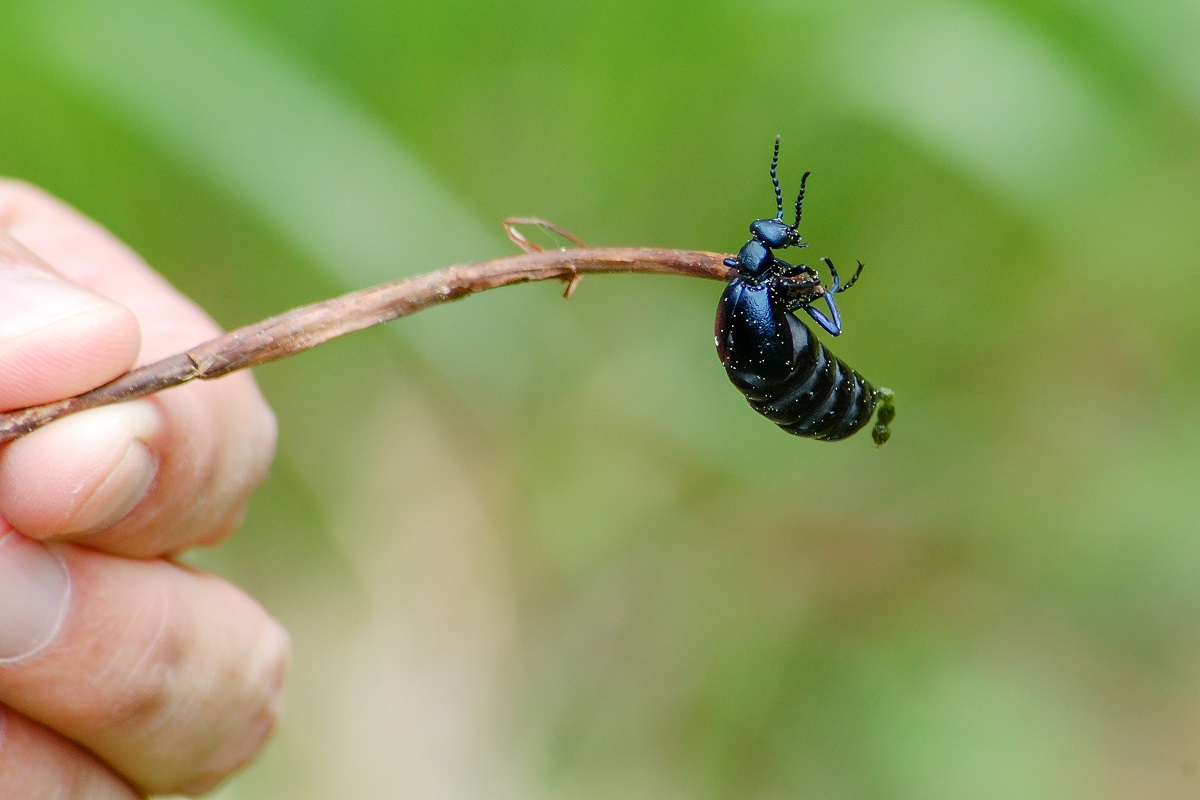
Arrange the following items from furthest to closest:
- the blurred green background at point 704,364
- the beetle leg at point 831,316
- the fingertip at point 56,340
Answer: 1. the blurred green background at point 704,364
2. the beetle leg at point 831,316
3. the fingertip at point 56,340

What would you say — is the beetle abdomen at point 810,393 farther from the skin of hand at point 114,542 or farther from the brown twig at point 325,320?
the skin of hand at point 114,542

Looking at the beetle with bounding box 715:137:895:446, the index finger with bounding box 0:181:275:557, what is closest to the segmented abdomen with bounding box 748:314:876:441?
the beetle with bounding box 715:137:895:446

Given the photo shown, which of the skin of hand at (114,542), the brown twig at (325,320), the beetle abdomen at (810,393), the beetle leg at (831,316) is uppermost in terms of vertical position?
the beetle leg at (831,316)

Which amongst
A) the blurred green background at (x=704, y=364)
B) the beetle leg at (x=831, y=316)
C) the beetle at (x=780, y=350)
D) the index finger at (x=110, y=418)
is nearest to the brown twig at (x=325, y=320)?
the index finger at (x=110, y=418)

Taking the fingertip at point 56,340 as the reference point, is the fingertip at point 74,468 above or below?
below

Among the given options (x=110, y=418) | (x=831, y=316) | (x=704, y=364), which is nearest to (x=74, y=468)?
(x=110, y=418)

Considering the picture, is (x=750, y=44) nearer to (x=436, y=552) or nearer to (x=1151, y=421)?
(x=1151, y=421)

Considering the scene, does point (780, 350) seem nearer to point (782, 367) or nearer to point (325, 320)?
point (782, 367)

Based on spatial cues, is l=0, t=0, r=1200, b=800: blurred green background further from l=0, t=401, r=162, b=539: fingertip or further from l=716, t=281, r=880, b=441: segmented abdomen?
l=0, t=401, r=162, b=539: fingertip
